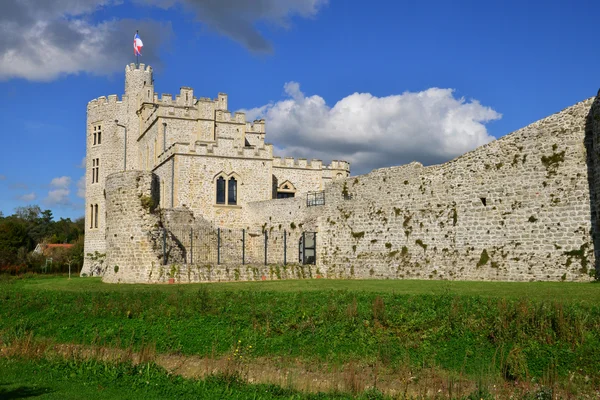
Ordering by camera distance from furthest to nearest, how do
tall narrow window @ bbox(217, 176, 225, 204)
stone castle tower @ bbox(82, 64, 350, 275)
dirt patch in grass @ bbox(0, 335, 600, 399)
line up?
tall narrow window @ bbox(217, 176, 225, 204) < stone castle tower @ bbox(82, 64, 350, 275) < dirt patch in grass @ bbox(0, 335, 600, 399)

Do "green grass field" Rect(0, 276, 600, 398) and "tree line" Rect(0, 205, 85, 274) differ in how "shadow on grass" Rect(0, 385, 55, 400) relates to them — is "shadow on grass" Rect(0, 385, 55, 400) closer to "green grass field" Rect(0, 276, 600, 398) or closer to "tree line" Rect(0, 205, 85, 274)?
"green grass field" Rect(0, 276, 600, 398)

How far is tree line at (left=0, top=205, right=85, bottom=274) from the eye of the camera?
4614cm

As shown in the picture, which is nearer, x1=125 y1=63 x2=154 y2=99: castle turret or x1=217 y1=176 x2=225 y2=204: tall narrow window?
x1=217 y1=176 x2=225 y2=204: tall narrow window

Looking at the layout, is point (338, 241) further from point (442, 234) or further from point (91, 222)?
point (91, 222)

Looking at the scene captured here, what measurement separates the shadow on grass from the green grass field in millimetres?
3471

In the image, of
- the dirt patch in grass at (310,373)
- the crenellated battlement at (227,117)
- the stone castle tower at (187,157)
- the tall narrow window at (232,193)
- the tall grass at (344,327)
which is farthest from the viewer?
the crenellated battlement at (227,117)

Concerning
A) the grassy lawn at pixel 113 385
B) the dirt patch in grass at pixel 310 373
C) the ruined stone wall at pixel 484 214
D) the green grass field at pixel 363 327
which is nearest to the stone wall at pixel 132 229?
the green grass field at pixel 363 327

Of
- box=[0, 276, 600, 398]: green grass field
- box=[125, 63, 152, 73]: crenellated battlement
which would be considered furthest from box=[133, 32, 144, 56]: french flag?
box=[0, 276, 600, 398]: green grass field

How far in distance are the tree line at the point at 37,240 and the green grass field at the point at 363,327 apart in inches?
1106

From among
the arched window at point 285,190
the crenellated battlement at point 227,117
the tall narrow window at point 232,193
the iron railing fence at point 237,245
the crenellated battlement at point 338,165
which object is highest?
the crenellated battlement at point 227,117

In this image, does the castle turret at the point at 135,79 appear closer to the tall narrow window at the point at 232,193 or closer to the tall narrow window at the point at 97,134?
the tall narrow window at the point at 97,134

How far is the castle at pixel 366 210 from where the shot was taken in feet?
66.5

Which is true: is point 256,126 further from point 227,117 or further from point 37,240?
point 37,240

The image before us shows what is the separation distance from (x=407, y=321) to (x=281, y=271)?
15156 millimetres
